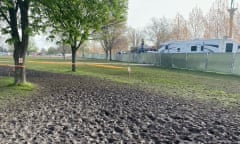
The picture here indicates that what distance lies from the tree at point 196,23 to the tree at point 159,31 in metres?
9.87

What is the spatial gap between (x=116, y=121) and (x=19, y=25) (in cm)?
928

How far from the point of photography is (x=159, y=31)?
74875mm

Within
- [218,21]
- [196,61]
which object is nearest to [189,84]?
[196,61]

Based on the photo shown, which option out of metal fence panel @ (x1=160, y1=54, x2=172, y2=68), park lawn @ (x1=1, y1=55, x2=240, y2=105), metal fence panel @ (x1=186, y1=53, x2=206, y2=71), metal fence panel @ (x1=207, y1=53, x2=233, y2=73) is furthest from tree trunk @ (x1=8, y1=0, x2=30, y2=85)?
metal fence panel @ (x1=160, y1=54, x2=172, y2=68)

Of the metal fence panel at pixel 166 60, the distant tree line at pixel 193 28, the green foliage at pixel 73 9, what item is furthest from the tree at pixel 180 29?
the green foliage at pixel 73 9

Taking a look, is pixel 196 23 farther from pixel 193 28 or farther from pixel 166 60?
pixel 166 60

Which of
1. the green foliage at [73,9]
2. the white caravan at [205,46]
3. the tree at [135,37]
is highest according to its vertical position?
the tree at [135,37]

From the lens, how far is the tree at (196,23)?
5912 cm

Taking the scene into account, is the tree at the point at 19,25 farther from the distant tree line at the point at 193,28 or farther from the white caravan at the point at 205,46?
the distant tree line at the point at 193,28

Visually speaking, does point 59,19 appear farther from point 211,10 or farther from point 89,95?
point 211,10

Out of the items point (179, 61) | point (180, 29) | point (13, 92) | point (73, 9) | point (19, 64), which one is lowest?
point (13, 92)

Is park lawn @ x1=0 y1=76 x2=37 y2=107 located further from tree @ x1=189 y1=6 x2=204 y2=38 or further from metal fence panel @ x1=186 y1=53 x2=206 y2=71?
tree @ x1=189 y1=6 x2=204 y2=38

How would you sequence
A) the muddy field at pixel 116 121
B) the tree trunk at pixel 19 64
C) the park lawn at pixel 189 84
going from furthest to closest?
the tree trunk at pixel 19 64, the park lawn at pixel 189 84, the muddy field at pixel 116 121

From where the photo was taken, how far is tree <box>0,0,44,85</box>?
13.0 m
